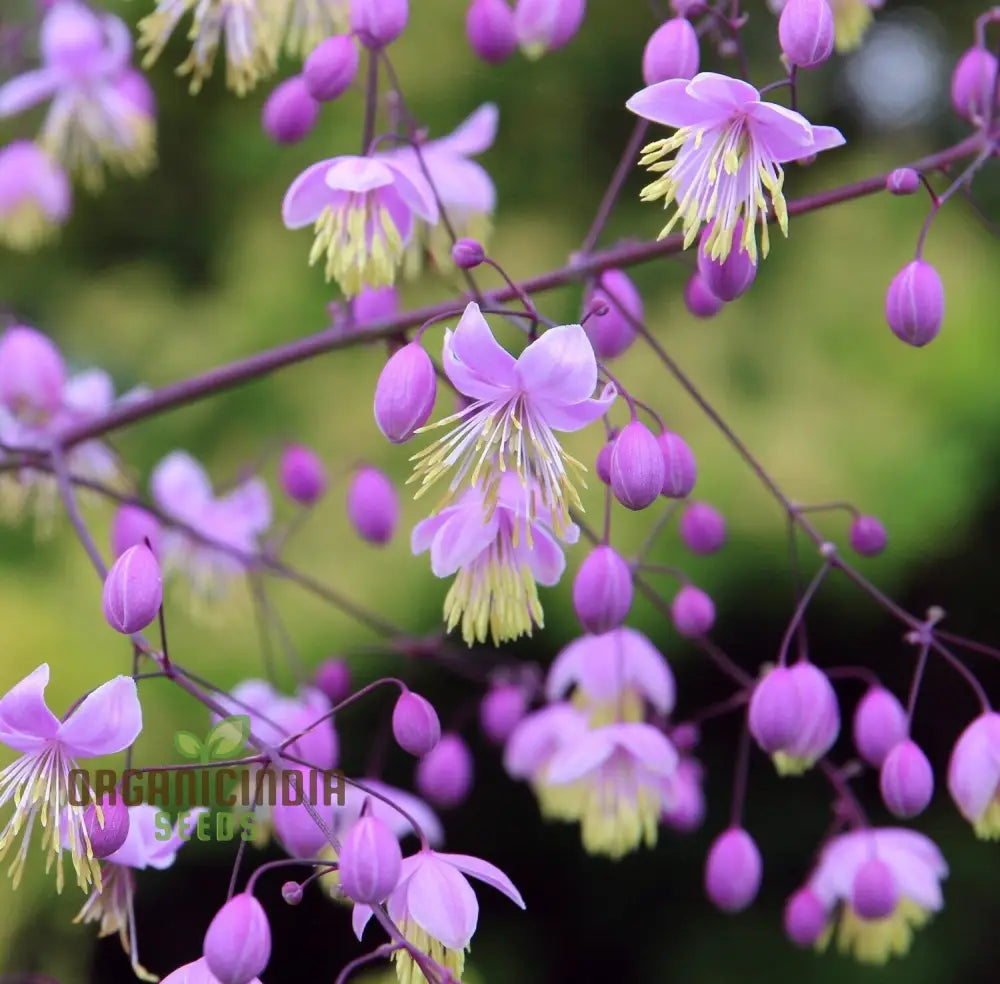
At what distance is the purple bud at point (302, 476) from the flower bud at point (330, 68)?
1.25ft

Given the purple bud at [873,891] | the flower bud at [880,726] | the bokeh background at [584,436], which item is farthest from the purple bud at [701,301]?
the bokeh background at [584,436]

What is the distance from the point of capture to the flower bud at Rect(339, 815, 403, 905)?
0.56 metres

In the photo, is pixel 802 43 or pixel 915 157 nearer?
pixel 802 43

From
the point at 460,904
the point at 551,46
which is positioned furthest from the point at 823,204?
the point at 460,904

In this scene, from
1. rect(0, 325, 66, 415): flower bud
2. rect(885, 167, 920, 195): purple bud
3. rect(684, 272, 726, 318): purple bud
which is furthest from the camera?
rect(0, 325, 66, 415): flower bud

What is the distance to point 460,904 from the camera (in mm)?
629

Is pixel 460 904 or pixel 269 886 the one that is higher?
pixel 460 904

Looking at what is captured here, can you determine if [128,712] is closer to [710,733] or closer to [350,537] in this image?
[350,537]

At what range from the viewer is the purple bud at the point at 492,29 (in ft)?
2.79

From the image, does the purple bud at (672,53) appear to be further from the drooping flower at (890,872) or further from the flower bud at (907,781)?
the drooping flower at (890,872)

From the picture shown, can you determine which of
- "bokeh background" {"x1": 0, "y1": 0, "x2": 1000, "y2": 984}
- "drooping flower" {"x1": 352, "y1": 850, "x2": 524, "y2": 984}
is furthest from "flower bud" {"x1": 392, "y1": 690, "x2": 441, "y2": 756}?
"bokeh background" {"x1": 0, "y1": 0, "x2": 1000, "y2": 984}

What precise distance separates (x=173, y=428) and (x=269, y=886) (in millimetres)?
636

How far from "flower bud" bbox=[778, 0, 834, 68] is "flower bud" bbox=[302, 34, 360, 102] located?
0.24 m

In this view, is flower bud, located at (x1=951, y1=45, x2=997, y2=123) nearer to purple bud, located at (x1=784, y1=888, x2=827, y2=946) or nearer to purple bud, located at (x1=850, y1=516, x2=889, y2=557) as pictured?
purple bud, located at (x1=850, y1=516, x2=889, y2=557)
